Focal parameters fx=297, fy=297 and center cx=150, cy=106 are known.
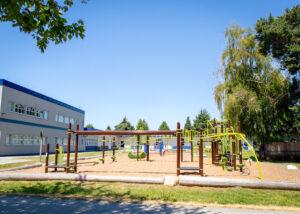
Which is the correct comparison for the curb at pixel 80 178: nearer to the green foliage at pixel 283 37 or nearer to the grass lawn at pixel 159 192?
the grass lawn at pixel 159 192

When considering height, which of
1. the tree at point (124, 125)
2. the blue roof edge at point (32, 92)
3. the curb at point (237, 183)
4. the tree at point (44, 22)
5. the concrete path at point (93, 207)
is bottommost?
the concrete path at point (93, 207)

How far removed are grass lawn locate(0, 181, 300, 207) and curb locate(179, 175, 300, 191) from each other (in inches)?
8.6

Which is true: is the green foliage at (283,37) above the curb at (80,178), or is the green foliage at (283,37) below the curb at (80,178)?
above

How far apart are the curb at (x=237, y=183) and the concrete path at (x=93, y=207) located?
268 cm

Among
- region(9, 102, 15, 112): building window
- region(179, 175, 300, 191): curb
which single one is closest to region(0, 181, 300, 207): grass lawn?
region(179, 175, 300, 191): curb

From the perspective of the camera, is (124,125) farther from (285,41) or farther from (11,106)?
(285,41)

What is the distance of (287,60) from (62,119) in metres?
32.6

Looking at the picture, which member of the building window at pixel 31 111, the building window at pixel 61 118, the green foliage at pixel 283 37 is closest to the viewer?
the green foliage at pixel 283 37

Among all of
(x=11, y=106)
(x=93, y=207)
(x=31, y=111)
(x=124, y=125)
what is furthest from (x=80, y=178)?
(x=124, y=125)

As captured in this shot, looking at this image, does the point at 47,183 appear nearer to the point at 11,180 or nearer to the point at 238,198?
the point at 11,180

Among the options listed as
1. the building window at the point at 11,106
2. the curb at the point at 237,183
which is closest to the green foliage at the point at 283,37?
the curb at the point at 237,183

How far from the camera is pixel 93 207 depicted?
7.66m

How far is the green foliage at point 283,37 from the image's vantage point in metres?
25.1

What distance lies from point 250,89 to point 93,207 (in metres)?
23.5
